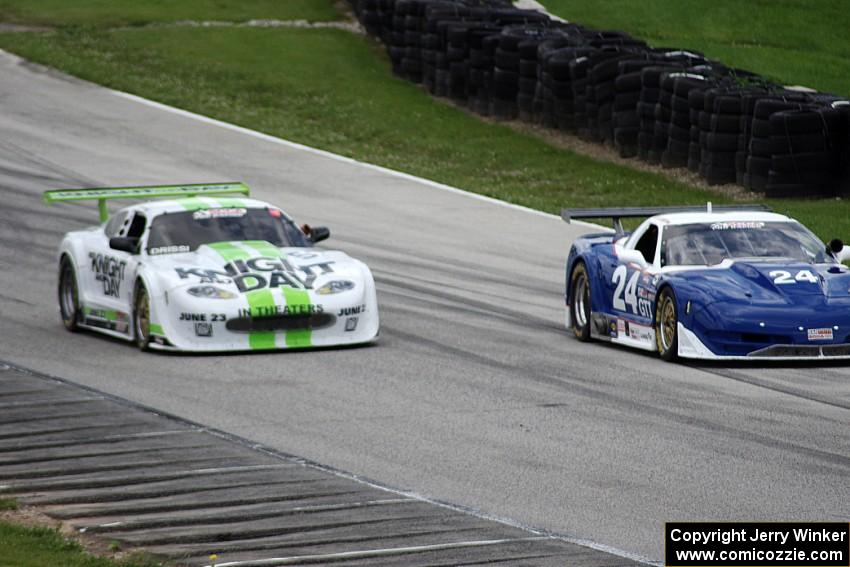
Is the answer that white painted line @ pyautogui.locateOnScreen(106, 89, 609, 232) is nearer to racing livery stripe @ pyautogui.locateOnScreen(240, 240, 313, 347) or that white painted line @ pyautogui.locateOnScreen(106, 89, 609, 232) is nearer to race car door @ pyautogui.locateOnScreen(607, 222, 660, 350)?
race car door @ pyautogui.locateOnScreen(607, 222, 660, 350)

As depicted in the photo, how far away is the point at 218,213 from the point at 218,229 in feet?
0.66

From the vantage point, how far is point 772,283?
43.7 feet

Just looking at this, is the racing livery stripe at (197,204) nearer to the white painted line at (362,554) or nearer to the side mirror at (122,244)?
the side mirror at (122,244)

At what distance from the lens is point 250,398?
39.3 ft

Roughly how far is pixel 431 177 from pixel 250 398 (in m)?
13.8

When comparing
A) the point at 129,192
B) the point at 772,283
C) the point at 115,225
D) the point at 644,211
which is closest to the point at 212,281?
the point at 129,192

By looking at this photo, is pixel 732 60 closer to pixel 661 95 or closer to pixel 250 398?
pixel 661 95

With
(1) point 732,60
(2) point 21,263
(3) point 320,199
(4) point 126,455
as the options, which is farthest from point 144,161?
(4) point 126,455

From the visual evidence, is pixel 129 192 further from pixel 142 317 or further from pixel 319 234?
pixel 319 234

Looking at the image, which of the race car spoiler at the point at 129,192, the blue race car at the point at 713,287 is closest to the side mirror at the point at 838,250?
the blue race car at the point at 713,287

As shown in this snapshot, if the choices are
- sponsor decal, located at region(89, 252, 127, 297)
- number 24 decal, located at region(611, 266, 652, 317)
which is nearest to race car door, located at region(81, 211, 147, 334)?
sponsor decal, located at region(89, 252, 127, 297)

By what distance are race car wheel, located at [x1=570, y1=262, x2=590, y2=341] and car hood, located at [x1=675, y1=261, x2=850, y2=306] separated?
1.56m

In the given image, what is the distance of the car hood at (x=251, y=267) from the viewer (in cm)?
1411

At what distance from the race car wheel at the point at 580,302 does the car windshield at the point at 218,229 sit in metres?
2.46
